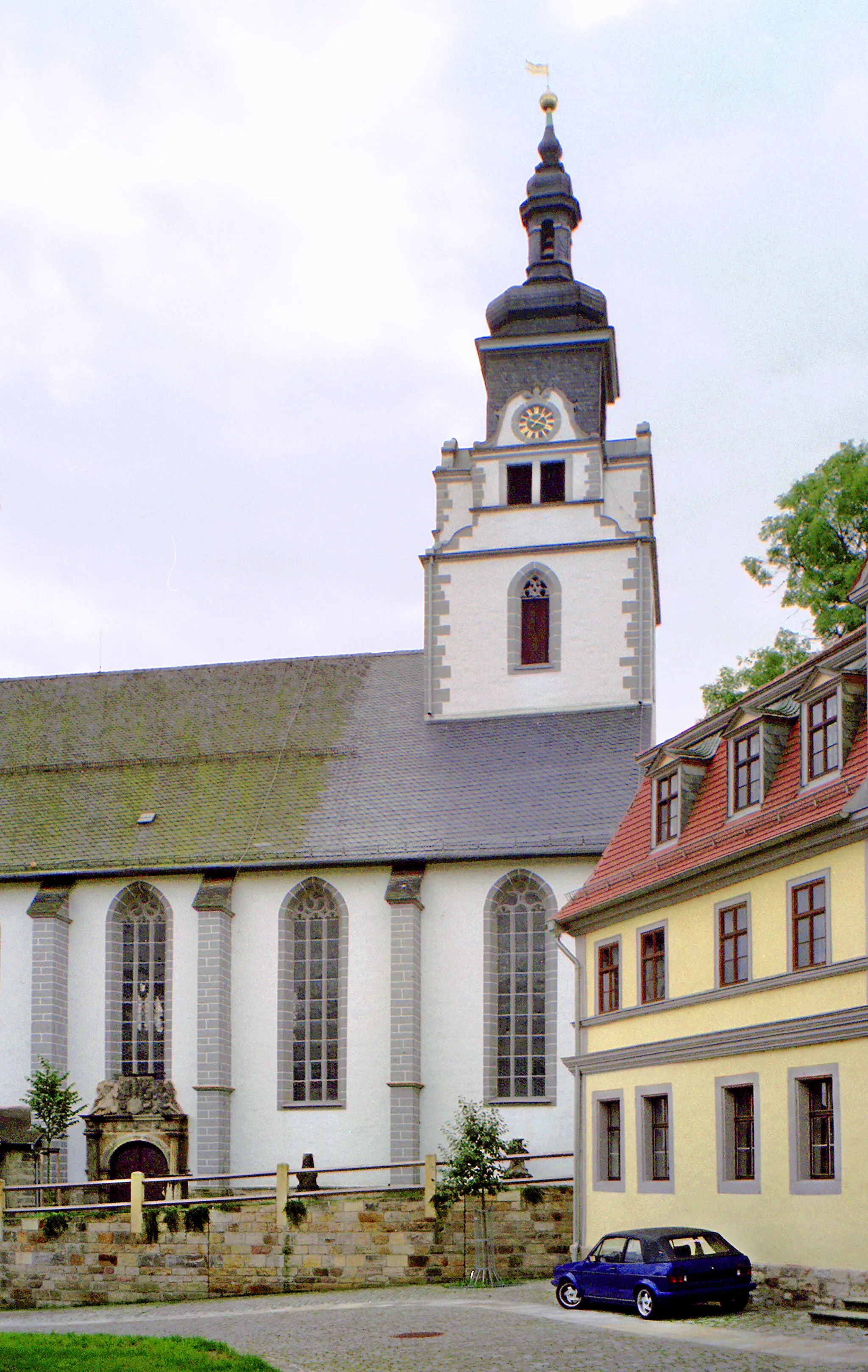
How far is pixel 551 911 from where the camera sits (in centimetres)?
3209

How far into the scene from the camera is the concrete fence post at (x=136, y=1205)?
25328 millimetres

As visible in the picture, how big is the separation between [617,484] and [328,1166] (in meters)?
16.9

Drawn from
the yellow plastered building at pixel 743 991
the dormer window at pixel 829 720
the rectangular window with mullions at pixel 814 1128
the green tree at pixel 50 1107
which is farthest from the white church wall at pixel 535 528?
the rectangular window with mullions at pixel 814 1128

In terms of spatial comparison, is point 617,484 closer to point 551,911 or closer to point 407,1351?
point 551,911

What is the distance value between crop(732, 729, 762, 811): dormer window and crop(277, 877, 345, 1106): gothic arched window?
13063mm

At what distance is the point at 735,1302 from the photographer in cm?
1859

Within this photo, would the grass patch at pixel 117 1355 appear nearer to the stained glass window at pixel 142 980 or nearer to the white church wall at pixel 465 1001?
the white church wall at pixel 465 1001

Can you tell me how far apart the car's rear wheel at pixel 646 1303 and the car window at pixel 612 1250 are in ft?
1.97

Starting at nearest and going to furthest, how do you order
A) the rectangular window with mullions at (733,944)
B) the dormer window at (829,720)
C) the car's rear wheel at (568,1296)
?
the dormer window at (829,720)
the car's rear wheel at (568,1296)
the rectangular window with mullions at (733,944)

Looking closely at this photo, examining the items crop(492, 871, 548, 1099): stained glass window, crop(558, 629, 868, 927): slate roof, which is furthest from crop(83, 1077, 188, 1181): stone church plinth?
crop(558, 629, 868, 927): slate roof

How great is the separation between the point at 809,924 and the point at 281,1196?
34.1 ft

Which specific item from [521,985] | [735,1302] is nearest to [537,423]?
[521,985]

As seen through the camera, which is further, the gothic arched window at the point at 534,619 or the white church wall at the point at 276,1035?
the gothic arched window at the point at 534,619

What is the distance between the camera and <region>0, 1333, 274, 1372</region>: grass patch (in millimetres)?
12570
